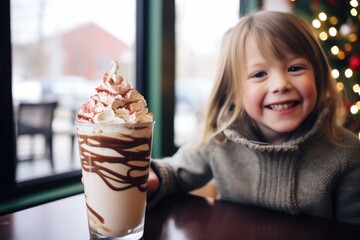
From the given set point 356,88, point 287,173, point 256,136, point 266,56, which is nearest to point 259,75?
point 266,56

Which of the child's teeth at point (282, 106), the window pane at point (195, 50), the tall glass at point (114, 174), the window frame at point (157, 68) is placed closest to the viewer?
the tall glass at point (114, 174)

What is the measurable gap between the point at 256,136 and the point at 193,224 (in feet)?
1.67

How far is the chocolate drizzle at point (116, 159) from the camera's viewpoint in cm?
70

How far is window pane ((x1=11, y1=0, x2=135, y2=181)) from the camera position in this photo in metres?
2.12

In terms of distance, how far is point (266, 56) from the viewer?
112cm

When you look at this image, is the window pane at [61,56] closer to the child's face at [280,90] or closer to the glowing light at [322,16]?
the child's face at [280,90]

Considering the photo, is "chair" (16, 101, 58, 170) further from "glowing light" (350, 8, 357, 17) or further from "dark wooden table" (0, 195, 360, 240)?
"glowing light" (350, 8, 357, 17)

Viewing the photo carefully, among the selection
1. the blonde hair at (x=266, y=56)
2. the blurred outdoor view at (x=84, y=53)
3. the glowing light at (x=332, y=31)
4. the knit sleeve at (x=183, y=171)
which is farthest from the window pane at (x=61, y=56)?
the glowing light at (x=332, y=31)

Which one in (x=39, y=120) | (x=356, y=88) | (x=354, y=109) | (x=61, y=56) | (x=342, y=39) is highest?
(x=342, y=39)

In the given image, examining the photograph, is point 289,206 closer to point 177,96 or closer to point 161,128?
point 161,128

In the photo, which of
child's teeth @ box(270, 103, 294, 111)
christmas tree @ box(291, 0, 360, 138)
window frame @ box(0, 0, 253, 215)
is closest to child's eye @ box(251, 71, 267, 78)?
child's teeth @ box(270, 103, 294, 111)

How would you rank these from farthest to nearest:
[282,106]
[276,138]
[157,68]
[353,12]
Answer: [353,12] < [157,68] < [276,138] < [282,106]

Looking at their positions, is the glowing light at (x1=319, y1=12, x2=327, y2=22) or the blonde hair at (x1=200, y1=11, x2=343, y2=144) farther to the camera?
the glowing light at (x1=319, y1=12, x2=327, y2=22)

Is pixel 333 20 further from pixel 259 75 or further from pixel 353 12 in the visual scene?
pixel 259 75
